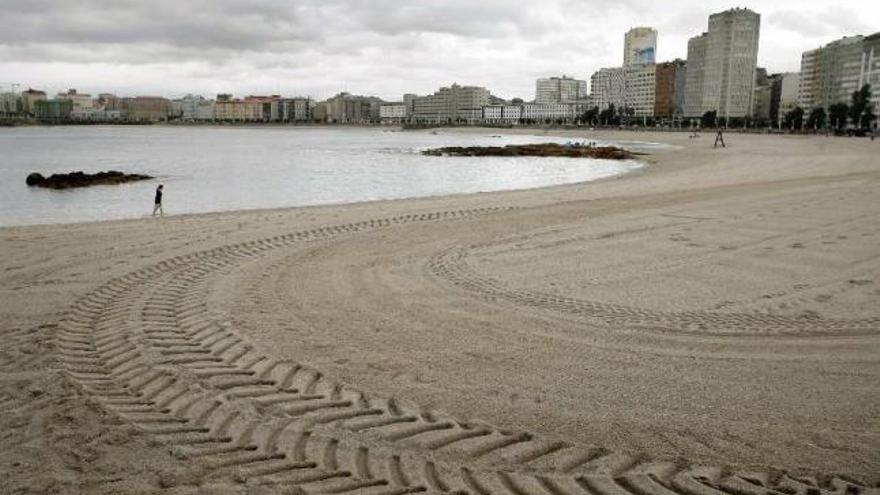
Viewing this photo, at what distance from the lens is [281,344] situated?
6.42 m

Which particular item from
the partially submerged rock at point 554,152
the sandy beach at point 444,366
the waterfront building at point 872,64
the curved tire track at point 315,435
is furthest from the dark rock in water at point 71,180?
the waterfront building at point 872,64

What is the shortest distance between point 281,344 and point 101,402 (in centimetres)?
175

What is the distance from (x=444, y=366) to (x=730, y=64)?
638 feet

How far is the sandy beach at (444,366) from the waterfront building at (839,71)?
551 ft

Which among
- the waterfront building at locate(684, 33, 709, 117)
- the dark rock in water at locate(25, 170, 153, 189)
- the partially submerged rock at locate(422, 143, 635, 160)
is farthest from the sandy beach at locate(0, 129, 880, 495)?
the waterfront building at locate(684, 33, 709, 117)

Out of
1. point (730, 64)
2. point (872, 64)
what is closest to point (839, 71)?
point (872, 64)

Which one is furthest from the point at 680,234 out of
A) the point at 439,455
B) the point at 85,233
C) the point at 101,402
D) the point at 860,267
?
the point at 85,233

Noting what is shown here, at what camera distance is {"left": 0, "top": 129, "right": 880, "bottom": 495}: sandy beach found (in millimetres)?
4059

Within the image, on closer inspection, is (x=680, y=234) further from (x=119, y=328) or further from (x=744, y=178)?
(x=744, y=178)

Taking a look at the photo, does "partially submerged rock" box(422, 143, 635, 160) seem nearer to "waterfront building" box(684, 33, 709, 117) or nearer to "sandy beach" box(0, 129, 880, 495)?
"sandy beach" box(0, 129, 880, 495)

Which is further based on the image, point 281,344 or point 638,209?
point 638,209

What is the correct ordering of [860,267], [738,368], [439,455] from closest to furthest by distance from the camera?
[439,455] → [738,368] → [860,267]

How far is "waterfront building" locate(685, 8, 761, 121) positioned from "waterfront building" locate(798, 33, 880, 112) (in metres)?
16.2

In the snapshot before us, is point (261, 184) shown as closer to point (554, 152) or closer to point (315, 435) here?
point (315, 435)
